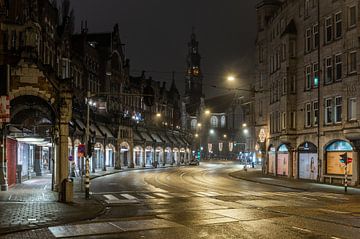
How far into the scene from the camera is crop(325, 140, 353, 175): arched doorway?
129 ft

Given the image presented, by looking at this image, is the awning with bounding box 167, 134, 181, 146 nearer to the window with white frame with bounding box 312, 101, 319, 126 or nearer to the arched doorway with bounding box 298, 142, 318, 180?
the arched doorway with bounding box 298, 142, 318, 180

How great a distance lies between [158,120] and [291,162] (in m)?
53.7

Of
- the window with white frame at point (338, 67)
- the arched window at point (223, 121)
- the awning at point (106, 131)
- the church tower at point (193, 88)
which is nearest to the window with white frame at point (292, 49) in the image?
the window with white frame at point (338, 67)

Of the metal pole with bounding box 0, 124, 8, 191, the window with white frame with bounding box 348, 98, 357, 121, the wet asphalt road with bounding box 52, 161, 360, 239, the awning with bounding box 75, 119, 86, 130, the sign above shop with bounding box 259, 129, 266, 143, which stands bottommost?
the wet asphalt road with bounding box 52, 161, 360, 239

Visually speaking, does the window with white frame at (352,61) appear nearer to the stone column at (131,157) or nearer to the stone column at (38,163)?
the stone column at (38,163)

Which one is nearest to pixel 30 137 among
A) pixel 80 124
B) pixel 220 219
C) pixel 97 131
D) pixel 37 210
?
pixel 37 210

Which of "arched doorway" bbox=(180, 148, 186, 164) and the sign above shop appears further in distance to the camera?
"arched doorway" bbox=(180, 148, 186, 164)

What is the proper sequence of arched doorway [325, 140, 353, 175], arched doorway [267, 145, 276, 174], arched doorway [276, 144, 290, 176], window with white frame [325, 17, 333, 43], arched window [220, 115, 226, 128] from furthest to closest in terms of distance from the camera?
arched window [220, 115, 226, 128] → arched doorway [267, 145, 276, 174] → arched doorway [276, 144, 290, 176] → window with white frame [325, 17, 333, 43] → arched doorway [325, 140, 353, 175]

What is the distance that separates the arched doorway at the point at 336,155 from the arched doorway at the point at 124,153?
131 feet

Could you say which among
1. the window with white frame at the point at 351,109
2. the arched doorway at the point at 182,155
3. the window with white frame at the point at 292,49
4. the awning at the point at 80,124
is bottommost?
the arched doorway at the point at 182,155

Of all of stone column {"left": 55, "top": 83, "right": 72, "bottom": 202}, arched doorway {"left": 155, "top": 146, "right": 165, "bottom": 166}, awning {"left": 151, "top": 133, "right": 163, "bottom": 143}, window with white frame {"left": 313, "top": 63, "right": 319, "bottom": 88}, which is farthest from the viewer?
arched doorway {"left": 155, "top": 146, "right": 165, "bottom": 166}

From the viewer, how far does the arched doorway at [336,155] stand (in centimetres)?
3941

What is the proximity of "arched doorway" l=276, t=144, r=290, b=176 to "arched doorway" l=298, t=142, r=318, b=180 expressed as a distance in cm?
226

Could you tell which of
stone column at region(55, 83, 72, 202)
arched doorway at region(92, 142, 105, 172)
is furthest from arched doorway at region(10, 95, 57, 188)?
arched doorway at region(92, 142, 105, 172)
